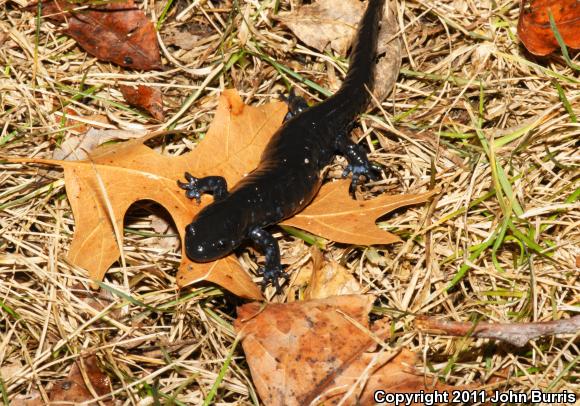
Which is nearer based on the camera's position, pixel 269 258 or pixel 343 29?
pixel 269 258

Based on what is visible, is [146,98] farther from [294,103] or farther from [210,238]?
[210,238]

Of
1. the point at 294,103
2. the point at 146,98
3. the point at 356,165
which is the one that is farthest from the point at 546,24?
the point at 146,98

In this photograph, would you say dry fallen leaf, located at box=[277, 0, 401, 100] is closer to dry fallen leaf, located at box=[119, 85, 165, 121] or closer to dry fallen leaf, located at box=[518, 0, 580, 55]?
dry fallen leaf, located at box=[518, 0, 580, 55]

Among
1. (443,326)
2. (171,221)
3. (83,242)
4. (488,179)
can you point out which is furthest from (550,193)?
(83,242)

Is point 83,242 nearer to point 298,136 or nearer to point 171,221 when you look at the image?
point 171,221

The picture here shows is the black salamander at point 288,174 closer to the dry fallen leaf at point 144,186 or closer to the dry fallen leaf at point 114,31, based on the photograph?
the dry fallen leaf at point 144,186

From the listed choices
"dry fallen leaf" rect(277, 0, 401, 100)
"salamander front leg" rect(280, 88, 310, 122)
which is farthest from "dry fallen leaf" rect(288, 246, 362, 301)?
"dry fallen leaf" rect(277, 0, 401, 100)
